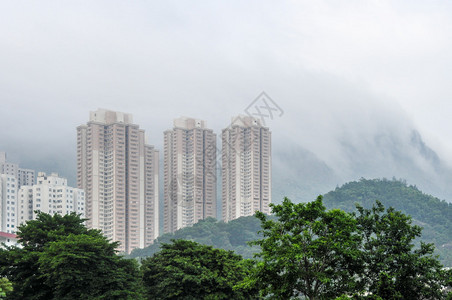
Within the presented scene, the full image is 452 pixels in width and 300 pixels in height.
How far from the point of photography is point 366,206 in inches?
5025

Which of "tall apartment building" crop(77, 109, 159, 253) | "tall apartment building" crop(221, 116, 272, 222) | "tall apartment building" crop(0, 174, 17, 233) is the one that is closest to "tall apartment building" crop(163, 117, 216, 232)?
"tall apartment building" crop(221, 116, 272, 222)

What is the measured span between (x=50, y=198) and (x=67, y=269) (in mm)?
71021

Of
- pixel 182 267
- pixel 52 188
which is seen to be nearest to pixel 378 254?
pixel 182 267

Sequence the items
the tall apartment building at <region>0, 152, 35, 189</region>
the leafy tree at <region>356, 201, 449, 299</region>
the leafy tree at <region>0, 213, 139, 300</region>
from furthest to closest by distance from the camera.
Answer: the tall apartment building at <region>0, 152, 35, 189</region>
the leafy tree at <region>0, 213, 139, 300</region>
the leafy tree at <region>356, 201, 449, 299</region>

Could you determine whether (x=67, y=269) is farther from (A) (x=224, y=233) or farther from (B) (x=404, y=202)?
(B) (x=404, y=202)

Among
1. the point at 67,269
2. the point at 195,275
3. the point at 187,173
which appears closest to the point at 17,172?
the point at 187,173

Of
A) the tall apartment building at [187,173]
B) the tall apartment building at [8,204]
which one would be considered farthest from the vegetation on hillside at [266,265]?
the tall apartment building at [187,173]

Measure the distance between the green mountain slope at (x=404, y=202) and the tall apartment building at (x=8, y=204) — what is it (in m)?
61.1

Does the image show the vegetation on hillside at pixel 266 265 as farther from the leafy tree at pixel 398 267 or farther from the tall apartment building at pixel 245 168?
the tall apartment building at pixel 245 168

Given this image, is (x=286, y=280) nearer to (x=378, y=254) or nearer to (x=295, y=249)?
(x=295, y=249)

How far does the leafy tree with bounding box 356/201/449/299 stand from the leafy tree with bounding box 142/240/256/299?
766cm

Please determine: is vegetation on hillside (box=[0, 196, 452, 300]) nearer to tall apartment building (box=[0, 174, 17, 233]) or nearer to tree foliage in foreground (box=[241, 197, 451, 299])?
tree foliage in foreground (box=[241, 197, 451, 299])

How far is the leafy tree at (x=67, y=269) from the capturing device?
24938mm

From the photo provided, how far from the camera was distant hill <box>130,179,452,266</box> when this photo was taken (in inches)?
4072
